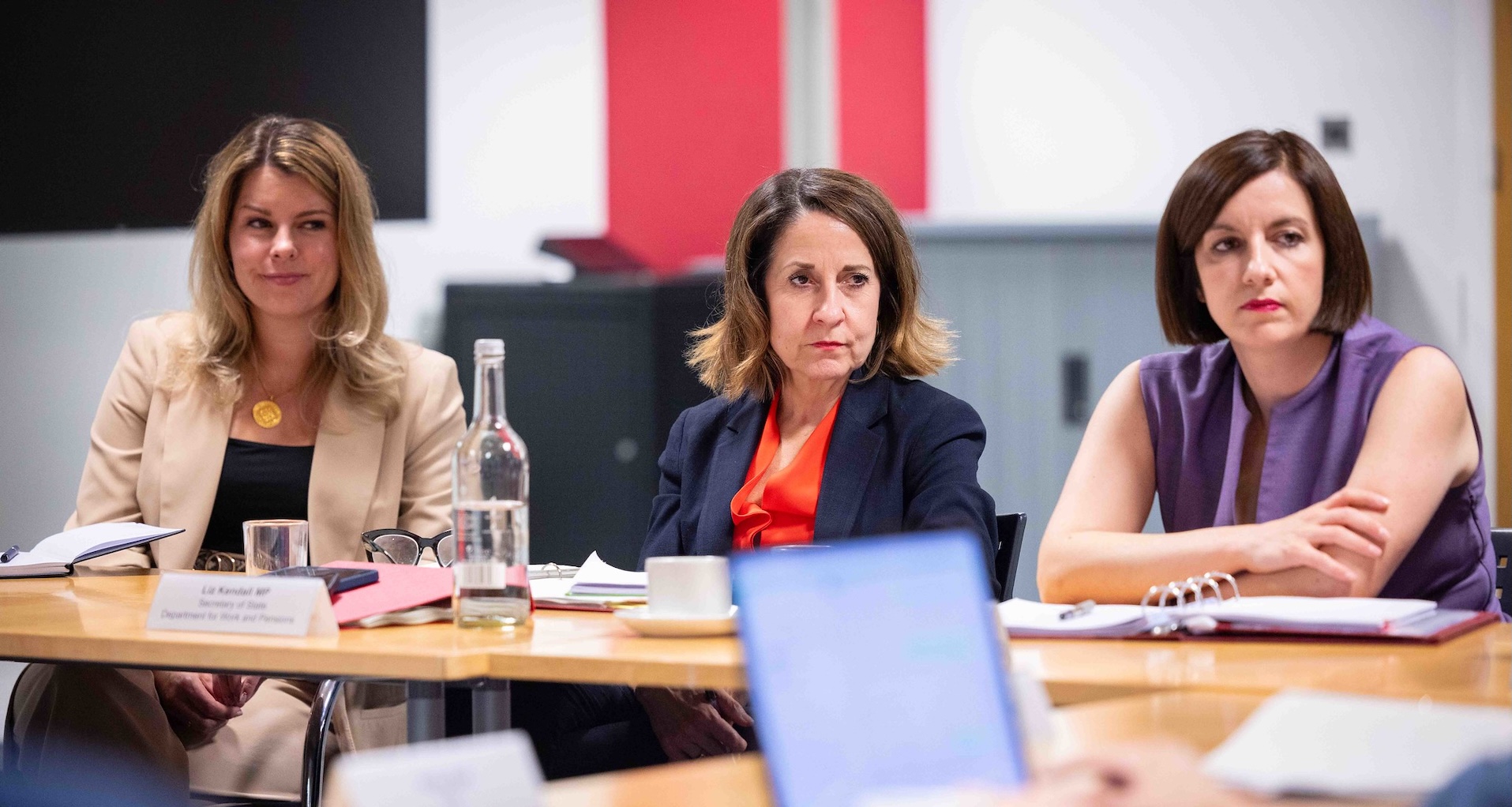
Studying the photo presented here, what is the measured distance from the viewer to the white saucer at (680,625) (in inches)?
52.4

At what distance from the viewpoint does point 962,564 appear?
77cm

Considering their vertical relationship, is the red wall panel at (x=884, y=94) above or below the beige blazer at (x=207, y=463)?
above

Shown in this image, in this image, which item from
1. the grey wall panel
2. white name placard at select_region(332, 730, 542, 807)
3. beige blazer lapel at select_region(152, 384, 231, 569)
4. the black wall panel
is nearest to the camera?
white name placard at select_region(332, 730, 542, 807)

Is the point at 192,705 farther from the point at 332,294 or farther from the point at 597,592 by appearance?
the point at 332,294

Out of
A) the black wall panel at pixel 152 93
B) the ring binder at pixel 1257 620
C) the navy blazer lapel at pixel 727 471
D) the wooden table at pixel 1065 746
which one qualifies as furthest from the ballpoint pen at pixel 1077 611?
the black wall panel at pixel 152 93

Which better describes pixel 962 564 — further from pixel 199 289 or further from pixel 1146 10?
pixel 1146 10

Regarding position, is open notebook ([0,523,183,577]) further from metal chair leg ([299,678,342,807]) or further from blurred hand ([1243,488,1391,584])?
blurred hand ([1243,488,1391,584])

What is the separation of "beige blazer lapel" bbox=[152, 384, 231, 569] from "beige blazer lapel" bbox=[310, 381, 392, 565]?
0.53 feet

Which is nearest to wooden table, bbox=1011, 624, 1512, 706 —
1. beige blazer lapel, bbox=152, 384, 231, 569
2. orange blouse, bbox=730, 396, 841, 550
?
orange blouse, bbox=730, 396, 841, 550

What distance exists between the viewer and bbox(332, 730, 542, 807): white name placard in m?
0.58

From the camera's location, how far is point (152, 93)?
12.0ft

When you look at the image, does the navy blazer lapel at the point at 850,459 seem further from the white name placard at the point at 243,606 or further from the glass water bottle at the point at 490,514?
the white name placard at the point at 243,606

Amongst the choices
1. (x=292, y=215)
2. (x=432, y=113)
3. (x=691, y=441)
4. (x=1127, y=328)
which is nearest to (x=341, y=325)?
(x=292, y=215)

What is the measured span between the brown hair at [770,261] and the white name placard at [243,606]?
0.85 metres
